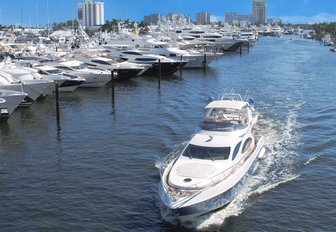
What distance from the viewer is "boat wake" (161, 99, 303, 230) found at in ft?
65.1

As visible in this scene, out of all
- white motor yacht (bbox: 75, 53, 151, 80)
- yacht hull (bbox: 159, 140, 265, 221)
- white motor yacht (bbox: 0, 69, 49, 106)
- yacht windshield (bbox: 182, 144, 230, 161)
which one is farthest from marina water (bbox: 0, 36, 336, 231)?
white motor yacht (bbox: 75, 53, 151, 80)

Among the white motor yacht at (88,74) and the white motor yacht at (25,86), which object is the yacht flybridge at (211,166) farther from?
the white motor yacht at (88,74)

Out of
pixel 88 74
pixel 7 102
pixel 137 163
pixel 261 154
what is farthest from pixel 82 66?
pixel 261 154

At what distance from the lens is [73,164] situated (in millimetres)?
26828

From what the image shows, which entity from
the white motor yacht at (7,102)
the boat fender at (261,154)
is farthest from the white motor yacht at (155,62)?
the boat fender at (261,154)

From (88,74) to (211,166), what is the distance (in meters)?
33.6

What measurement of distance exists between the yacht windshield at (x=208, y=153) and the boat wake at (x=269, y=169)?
188 cm

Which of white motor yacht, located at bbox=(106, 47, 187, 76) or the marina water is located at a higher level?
white motor yacht, located at bbox=(106, 47, 187, 76)

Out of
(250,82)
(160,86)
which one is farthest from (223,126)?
(250,82)

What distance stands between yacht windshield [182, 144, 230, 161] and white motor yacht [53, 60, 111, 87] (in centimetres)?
3135

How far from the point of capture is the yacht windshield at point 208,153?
72.4ft

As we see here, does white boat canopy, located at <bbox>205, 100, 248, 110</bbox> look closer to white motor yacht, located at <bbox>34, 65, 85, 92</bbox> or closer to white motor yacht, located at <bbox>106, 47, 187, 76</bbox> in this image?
white motor yacht, located at <bbox>34, 65, 85, 92</bbox>

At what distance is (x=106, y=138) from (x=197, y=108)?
41.6ft

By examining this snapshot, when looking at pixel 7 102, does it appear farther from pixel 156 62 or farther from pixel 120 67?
pixel 156 62
